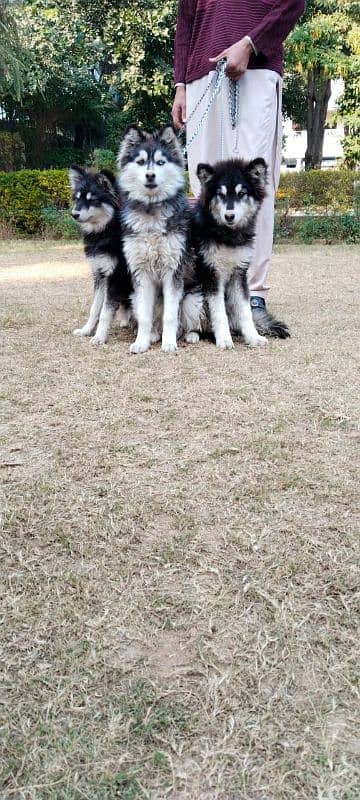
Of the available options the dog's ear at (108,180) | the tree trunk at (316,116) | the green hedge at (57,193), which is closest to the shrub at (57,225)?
the green hedge at (57,193)

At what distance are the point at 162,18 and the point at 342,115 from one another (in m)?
6.40

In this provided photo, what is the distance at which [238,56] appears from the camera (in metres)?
3.27

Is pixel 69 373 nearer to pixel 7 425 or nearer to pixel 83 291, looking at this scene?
pixel 7 425

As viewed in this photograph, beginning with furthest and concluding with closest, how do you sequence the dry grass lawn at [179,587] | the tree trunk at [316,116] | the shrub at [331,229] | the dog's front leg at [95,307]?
the tree trunk at [316,116]
the shrub at [331,229]
the dog's front leg at [95,307]
the dry grass lawn at [179,587]

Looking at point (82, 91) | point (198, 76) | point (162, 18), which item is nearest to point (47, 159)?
point (82, 91)

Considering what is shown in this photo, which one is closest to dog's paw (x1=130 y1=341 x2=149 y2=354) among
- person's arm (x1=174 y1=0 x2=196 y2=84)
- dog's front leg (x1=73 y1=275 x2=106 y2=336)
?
dog's front leg (x1=73 y1=275 x2=106 y2=336)

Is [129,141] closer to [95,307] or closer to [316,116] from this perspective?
[95,307]

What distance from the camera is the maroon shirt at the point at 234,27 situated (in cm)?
332

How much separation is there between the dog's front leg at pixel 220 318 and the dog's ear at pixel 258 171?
58 centimetres

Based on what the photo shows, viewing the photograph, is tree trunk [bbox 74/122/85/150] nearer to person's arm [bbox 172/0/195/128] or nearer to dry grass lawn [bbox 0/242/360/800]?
person's arm [bbox 172/0/195/128]

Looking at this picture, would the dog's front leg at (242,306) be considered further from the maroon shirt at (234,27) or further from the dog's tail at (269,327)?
the maroon shirt at (234,27)

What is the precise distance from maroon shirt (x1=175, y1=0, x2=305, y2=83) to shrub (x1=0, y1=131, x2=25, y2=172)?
13.1m

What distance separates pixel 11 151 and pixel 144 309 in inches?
571

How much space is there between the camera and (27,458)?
1.98 meters
